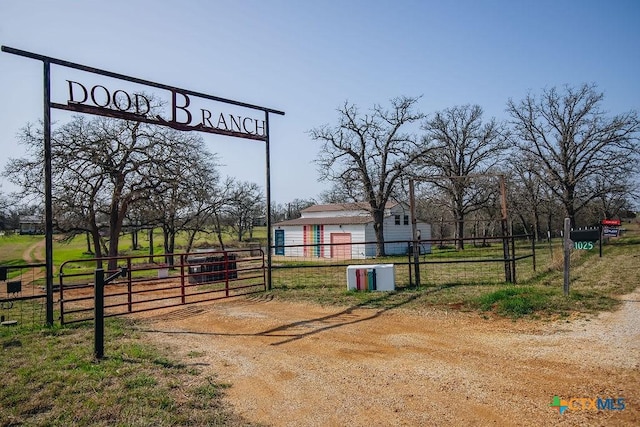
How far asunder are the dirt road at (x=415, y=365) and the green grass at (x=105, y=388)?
0.38 metres

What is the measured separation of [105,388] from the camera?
4805mm

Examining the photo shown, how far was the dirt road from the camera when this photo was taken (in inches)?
163

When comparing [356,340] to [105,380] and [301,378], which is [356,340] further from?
[105,380]

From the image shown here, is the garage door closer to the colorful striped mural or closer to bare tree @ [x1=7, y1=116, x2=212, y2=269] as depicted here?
the colorful striped mural

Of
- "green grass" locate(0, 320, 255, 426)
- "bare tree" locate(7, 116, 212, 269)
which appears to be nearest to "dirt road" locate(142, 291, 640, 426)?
"green grass" locate(0, 320, 255, 426)

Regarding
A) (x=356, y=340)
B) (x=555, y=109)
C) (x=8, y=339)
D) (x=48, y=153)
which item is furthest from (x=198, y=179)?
(x=555, y=109)

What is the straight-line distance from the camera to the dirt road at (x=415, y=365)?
4.14 metres

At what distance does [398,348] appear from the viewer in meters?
6.30

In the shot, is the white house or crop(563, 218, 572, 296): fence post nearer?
crop(563, 218, 572, 296): fence post

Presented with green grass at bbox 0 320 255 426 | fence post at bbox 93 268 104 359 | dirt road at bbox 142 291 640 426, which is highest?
fence post at bbox 93 268 104 359

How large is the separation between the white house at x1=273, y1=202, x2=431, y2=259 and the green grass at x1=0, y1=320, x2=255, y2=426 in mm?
23562

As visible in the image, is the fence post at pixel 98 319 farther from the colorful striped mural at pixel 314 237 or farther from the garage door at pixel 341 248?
the colorful striped mural at pixel 314 237

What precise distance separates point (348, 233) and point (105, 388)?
91.8 ft

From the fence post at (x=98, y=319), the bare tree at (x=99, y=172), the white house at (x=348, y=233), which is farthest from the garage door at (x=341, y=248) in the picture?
the fence post at (x=98, y=319)
